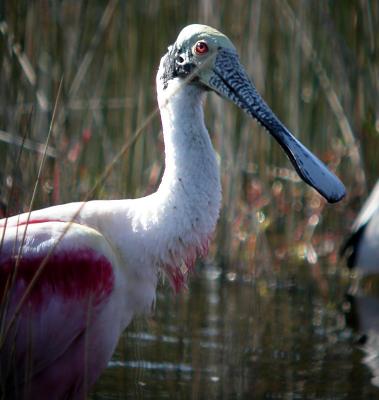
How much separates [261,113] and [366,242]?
298 centimetres

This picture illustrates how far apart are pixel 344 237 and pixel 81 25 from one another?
99.0 inches

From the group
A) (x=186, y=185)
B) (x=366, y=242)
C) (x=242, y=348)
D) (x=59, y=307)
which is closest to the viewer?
(x=186, y=185)

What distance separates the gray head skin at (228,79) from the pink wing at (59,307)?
2.37 ft

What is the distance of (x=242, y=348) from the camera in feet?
19.1

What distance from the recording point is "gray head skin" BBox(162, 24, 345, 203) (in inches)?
173

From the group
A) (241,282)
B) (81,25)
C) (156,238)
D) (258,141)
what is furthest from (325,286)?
(156,238)

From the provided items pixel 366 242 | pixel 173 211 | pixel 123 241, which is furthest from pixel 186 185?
pixel 366 242

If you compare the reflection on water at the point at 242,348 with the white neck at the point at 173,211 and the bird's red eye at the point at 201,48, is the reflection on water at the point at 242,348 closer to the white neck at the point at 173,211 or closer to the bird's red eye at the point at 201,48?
the white neck at the point at 173,211

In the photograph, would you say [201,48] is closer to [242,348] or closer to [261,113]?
[261,113]

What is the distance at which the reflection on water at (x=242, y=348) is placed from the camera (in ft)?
16.9

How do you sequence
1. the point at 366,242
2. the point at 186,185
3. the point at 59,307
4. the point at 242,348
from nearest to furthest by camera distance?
the point at 186,185 → the point at 59,307 → the point at 242,348 → the point at 366,242

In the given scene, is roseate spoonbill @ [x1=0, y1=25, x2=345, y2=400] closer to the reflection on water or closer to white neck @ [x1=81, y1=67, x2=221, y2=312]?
white neck @ [x1=81, y1=67, x2=221, y2=312]

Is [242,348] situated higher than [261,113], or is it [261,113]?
[261,113]

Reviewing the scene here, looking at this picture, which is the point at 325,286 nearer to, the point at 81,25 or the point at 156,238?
the point at 81,25
